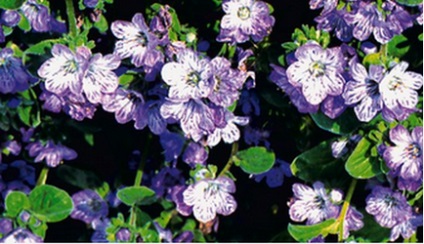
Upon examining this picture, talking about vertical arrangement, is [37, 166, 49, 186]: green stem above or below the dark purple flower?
below

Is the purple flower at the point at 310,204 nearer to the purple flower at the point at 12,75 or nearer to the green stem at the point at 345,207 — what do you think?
the green stem at the point at 345,207

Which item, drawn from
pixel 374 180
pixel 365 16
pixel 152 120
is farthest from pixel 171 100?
pixel 374 180

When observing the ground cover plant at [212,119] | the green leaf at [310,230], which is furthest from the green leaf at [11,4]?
the green leaf at [310,230]

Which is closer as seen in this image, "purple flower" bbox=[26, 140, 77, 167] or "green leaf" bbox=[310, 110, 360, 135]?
"green leaf" bbox=[310, 110, 360, 135]

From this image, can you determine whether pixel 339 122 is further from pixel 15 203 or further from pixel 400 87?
pixel 15 203

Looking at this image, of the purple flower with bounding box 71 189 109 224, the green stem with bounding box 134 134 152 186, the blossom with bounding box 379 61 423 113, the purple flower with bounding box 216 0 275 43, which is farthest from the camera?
the purple flower with bounding box 71 189 109 224

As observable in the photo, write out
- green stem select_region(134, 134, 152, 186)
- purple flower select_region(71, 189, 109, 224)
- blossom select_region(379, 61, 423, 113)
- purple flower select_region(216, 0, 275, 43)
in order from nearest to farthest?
1. blossom select_region(379, 61, 423, 113)
2. purple flower select_region(216, 0, 275, 43)
3. green stem select_region(134, 134, 152, 186)
4. purple flower select_region(71, 189, 109, 224)

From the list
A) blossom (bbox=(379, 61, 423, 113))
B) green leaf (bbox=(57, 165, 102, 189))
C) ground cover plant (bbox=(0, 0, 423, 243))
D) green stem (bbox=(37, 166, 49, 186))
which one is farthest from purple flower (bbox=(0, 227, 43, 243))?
blossom (bbox=(379, 61, 423, 113))

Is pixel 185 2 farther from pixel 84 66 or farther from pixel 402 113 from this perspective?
pixel 402 113

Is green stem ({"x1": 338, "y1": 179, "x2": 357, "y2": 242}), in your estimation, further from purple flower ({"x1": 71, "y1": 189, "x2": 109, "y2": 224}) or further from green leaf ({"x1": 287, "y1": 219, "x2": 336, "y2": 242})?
purple flower ({"x1": 71, "y1": 189, "x2": 109, "y2": 224})
